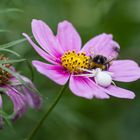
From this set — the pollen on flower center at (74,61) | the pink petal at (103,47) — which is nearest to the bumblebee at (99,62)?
the pollen on flower center at (74,61)

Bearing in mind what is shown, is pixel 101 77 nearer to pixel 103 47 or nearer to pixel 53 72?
pixel 53 72

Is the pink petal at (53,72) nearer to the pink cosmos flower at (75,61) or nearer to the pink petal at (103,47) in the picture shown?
the pink cosmos flower at (75,61)

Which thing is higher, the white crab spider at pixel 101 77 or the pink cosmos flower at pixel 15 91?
the white crab spider at pixel 101 77

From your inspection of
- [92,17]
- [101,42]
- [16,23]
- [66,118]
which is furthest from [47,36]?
[92,17]

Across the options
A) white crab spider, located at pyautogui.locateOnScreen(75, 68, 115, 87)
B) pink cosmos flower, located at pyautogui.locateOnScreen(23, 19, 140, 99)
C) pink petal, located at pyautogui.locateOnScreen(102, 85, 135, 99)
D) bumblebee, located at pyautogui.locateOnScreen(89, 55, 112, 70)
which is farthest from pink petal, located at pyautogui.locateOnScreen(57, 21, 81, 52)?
pink petal, located at pyautogui.locateOnScreen(102, 85, 135, 99)

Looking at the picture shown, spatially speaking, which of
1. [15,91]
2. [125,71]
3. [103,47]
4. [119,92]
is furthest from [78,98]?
[15,91]

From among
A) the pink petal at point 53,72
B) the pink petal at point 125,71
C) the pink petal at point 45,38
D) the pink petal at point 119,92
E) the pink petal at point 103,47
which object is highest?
the pink petal at point 103,47

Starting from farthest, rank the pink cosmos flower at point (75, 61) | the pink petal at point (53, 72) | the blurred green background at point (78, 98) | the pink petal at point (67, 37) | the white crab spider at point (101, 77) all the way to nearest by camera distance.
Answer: the blurred green background at point (78, 98)
the pink petal at point (67, 37)
the white crab spider at point (101, 77)
the pink cosmos flower at point (75, 61)
the pink petal at point (53, 72)
